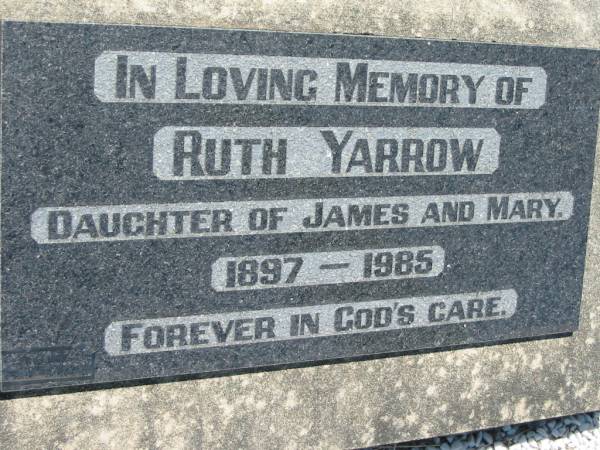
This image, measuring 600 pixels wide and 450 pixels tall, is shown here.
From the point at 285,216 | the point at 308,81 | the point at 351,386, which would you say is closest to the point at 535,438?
the point at 351,386

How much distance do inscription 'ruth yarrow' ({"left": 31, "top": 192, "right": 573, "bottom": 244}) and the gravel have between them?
986mm

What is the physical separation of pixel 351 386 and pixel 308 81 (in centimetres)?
117

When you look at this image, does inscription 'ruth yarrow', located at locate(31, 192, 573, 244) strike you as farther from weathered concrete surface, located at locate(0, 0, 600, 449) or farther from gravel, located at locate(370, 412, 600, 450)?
gravel, located at locate(370, 412, 600, 450)

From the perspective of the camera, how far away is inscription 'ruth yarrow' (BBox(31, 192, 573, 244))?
2.82 m

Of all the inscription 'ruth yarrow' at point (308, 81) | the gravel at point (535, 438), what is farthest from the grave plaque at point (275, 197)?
the gravel at point (535, 438)

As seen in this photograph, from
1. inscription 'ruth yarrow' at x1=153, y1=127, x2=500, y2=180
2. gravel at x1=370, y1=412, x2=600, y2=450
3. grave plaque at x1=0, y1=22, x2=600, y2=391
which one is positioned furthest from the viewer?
gravel at x1=370, y1=412, x2=600, y2=450

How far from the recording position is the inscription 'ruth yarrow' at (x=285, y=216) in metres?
2.82

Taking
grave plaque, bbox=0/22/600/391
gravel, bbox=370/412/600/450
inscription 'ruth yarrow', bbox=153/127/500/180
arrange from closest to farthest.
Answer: grave plaque, bbox=0/22/600/391 → inscription 'ruth yarrow', bbox=153/127/500/180 → gravel, bbox=370/412/600/450

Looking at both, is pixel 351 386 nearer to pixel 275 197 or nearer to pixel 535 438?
pixel 275 197

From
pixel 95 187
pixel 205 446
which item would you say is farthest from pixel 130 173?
pixel 205 446

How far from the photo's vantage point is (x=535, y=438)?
3.90 metres

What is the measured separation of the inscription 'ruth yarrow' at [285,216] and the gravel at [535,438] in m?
0.99

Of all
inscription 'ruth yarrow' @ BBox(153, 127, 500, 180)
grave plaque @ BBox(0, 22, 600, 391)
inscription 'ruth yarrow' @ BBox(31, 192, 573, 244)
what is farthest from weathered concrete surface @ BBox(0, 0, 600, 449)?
inscription 'ruth yarrow' @ BBox(31, 192, 573, 244)

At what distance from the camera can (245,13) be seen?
3.00 meters
